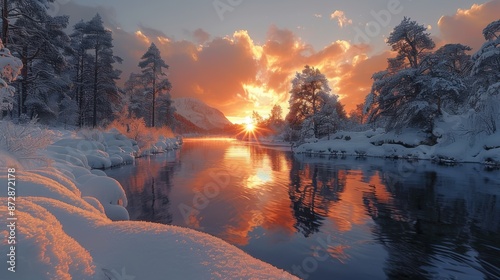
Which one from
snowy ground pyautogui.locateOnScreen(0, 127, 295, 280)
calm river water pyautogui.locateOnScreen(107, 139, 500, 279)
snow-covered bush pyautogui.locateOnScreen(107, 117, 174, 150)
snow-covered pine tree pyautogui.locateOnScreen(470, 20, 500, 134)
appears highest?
snow-covered pine tree pyautogui.locateOnScreen(470, 20, 500, 134)

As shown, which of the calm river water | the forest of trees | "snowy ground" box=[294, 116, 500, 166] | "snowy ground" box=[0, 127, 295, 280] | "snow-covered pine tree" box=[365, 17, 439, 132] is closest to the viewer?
"snowy ground" box=[0, 127, 295, 280]

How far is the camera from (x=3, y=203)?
87.5 inches

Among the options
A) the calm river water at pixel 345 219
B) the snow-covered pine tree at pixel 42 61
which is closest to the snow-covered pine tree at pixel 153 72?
the snow-covered pine tree at pixel 42 61

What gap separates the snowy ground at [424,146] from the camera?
60.6ft

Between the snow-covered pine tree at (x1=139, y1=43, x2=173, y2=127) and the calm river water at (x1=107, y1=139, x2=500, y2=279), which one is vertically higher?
the snow-covered pine tree at (x1=139, y1=43, x2=173, y2=127)

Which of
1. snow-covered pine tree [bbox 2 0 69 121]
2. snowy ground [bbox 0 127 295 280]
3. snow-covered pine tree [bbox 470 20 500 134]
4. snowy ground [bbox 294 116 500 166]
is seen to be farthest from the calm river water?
snow-covered pine tree [bbox 2 0 69 121]

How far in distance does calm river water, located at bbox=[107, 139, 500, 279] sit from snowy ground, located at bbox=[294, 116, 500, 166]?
7100mm

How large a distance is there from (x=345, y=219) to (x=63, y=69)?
26.7 meters

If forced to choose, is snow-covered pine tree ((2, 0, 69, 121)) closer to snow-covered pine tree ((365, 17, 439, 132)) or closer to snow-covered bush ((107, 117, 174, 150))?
snow-covered bush ((107, 117, 174, 150))

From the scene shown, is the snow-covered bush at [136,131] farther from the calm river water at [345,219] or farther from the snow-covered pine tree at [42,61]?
the calm river water at [345,219]

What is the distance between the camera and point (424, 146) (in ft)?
73.5

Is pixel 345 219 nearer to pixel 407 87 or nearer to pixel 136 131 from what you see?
pixel 136 131

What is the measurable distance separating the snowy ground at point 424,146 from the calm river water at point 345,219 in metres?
7.10

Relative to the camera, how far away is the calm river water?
458 centimetres
